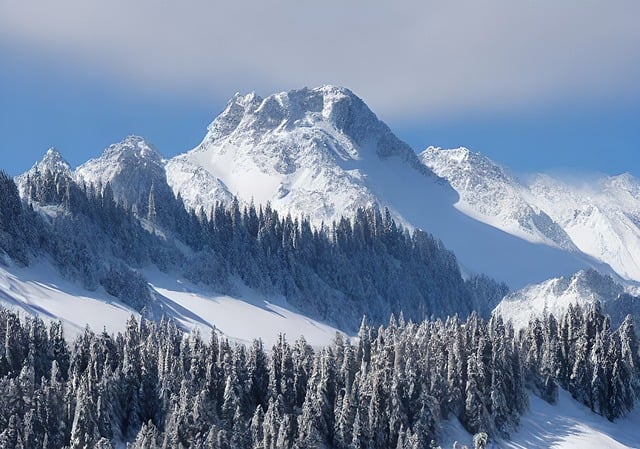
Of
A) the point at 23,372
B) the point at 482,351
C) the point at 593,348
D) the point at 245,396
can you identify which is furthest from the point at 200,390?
the point at 593,348

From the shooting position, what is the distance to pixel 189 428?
110750 millimetres

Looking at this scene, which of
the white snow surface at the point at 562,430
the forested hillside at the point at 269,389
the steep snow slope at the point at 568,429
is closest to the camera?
the forested hillside at the point at 269,389

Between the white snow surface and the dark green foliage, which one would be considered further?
the dark green foliage

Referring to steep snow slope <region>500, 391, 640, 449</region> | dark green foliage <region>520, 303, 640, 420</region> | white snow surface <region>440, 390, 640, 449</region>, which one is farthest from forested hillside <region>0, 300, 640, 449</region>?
steep snow slope <region>500, 391, 640, 449</region>

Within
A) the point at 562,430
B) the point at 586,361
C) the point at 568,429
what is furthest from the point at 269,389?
the point at 586,361

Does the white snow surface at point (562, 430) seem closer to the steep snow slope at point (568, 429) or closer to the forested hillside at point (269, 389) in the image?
the steep snow slope at point (568, 429)

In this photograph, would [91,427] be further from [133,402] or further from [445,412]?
[445,412]

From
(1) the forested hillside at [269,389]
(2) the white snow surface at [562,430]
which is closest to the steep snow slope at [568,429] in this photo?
(2) the white snow surface at [562,430]

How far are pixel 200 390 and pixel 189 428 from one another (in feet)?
36.5

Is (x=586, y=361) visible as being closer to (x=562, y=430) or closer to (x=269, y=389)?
(x=562, y=430)

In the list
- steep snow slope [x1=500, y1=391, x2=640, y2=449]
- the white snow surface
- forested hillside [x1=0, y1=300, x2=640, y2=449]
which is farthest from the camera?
steep snow slope [x1=500, y1=391, x2=640, y2=449]

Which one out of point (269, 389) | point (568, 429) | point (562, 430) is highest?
point (568, 429)

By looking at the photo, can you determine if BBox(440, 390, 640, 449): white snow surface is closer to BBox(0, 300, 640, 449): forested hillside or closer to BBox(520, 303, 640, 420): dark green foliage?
BBox(0, 300, 640, 449): forested hillside

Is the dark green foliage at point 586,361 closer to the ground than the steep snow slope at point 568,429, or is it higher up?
higher up
